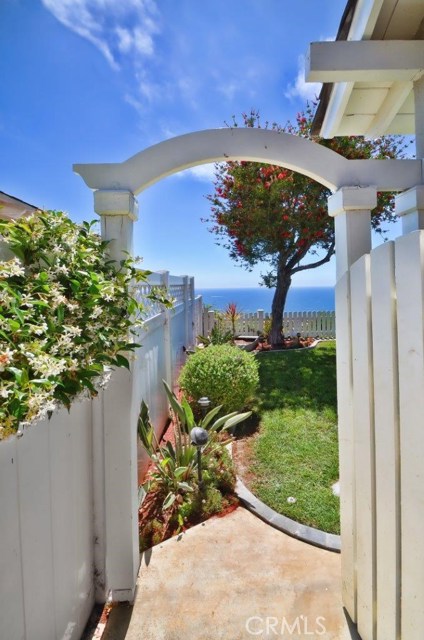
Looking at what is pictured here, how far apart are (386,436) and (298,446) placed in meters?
2.46

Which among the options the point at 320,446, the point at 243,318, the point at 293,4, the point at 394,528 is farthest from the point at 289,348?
the point at 394,528

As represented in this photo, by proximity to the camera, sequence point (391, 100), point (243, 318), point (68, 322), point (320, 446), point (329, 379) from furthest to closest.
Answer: point (243, 318) < point (329, 379) < point (320, 446) < point (391, 100) < point (68, 322)

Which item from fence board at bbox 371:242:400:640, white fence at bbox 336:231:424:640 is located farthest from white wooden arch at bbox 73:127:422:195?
fence board at bbox 371:242:400:640

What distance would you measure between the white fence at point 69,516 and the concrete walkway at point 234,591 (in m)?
0.21

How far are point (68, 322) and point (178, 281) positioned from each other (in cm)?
441

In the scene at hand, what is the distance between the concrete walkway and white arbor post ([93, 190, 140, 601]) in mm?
182

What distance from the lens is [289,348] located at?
333 inches

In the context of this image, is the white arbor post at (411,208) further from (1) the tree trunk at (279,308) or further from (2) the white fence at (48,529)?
(1) the tree trunk at (279,308)

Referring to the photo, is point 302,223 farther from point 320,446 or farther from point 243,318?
point 320,446

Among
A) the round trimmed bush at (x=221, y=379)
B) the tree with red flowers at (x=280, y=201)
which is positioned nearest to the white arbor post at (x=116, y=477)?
the round trimmed bush at (x=221, y=379)

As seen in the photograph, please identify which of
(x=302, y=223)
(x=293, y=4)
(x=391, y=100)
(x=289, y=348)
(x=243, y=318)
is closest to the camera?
(x=391, y=100)

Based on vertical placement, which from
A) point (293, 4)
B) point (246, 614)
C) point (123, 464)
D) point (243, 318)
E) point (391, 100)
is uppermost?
point (293, 4)

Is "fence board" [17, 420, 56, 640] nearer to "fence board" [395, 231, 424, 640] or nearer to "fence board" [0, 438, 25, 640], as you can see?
"fence board" [0, 438, 25, 640]

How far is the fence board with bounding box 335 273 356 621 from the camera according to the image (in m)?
1.57
